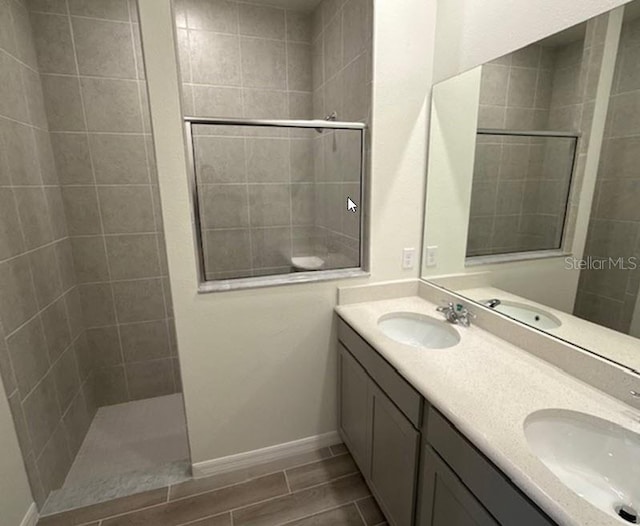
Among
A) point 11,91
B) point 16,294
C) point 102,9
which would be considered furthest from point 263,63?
point 16,294

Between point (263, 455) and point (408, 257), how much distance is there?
55.0 inches

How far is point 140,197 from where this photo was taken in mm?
2266

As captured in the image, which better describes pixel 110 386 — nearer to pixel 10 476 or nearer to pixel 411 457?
pixel 10 476

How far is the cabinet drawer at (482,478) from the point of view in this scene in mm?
755

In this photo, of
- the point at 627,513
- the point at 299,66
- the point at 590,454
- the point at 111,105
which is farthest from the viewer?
the point at 299,66

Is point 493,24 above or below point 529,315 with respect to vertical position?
above

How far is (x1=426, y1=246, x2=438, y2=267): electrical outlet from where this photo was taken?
1896 mm

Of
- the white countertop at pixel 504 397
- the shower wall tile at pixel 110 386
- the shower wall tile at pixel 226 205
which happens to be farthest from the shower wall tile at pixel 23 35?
the white countertop at pixel 504 397

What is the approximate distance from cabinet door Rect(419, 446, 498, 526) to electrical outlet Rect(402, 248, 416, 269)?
1022mm

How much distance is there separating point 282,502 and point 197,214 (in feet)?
4.84

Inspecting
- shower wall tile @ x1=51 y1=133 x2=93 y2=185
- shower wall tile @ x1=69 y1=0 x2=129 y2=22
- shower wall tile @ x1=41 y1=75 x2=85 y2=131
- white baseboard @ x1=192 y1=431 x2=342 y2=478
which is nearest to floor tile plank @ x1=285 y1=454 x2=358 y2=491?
white baseboard @ x1=192 y1=431 x2=342 y2=478

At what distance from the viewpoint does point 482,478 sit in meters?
0.87

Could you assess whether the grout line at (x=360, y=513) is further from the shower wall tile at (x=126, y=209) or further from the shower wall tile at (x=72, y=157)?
the shower wall tile at (x=72, y=157)

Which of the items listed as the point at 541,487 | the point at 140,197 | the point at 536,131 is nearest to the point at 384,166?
the point at 536,131
